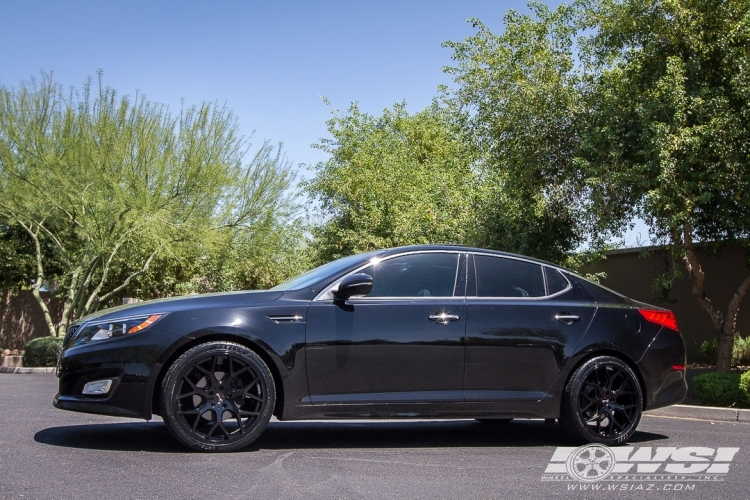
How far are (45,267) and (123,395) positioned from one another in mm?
21314

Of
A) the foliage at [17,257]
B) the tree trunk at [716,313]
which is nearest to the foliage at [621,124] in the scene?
the tree trunk at [716,313]

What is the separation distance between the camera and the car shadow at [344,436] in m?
6.21

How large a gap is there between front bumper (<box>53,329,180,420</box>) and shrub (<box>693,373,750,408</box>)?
769 centimetres

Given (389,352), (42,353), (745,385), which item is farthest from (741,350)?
(42,353)

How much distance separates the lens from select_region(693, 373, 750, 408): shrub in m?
10.6

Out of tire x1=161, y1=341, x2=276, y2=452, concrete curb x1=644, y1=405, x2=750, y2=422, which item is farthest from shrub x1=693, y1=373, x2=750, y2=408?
tire x1=161, y1=341, x2=276, y2=452

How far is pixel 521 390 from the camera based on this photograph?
6.48 m

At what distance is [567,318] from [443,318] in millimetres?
1070

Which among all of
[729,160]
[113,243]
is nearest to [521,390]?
[729,160]

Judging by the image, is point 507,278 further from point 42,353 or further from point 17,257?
point 17,257

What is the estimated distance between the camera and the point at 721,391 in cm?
1076

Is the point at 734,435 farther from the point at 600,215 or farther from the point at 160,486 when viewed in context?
the point at 600,215

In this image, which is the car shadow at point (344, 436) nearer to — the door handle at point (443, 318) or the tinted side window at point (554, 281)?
the door handle at point (443, 318)

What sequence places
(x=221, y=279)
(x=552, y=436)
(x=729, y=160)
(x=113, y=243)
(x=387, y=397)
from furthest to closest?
(x=221, y=279), (x=113, y=243), (x=729, y=160), (x=552, y=436), (x=387, y=397)
